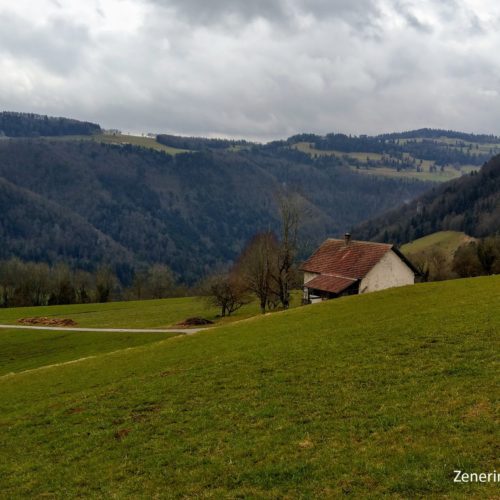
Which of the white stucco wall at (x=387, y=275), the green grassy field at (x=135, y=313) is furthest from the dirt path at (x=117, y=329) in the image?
the white stucco wall at (x=387, y=275)

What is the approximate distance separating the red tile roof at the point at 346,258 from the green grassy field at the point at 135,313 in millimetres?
15270

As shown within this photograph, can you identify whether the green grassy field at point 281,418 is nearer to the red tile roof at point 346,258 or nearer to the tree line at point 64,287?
the red tile roof at point 346,258

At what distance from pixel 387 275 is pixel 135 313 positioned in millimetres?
47875

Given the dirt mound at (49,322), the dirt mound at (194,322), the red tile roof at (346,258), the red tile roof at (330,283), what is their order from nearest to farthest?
the red tile roof at (330,283)
the red tile roof at (346,258)
the dirt mound at (194,322)
the dirt mound at (49,322)

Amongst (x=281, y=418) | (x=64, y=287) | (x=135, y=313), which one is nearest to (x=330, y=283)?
(x=135, y=313)

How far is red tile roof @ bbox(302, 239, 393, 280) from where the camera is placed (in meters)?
61.1

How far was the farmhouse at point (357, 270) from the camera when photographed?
60438mm

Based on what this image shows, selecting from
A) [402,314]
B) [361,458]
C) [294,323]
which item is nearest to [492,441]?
[361,458]

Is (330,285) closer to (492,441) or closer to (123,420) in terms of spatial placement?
(123,420)

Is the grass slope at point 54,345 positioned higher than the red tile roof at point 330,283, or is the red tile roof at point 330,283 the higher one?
the red tile roof at point 330,283

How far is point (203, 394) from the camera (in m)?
23.0

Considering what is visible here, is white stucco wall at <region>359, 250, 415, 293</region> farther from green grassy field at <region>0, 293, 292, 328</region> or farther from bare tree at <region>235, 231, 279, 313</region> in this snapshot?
green grassy field at <region>0, 293, 292, 328</region>

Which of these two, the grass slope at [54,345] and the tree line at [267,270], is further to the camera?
the tree line at [267,270]

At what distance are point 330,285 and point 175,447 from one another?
45586 mm
